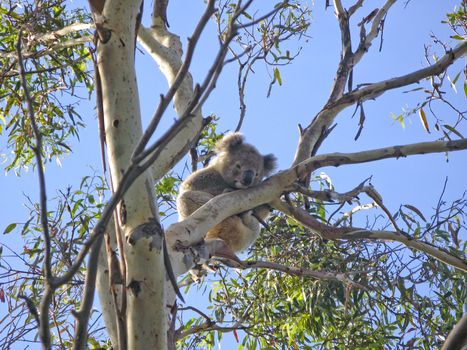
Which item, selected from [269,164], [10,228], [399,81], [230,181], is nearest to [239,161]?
[230,181]

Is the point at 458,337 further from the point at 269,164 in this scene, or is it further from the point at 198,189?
the point at 269,164

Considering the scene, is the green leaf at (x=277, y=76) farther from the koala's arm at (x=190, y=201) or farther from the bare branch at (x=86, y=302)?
the bare branch at (x=86, y=302)

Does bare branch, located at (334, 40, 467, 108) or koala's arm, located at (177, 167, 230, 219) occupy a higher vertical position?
koala's arm, located at (177, 167, 230, 219)

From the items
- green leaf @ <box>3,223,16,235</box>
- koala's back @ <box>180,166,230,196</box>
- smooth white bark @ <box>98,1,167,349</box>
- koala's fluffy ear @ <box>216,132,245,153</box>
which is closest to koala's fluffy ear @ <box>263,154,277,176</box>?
koala's fluffy ear @ <box>216,132,245,153</box>

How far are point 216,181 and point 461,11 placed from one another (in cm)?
201

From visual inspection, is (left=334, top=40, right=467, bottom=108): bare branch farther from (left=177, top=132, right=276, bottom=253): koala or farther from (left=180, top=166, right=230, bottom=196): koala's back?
(left=180, top=166, right=230, bottom=196): koala's back

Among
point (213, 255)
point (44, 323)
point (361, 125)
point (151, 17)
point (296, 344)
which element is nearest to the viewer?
point (44, 323)

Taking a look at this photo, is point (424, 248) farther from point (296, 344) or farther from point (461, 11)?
point (461, 11)

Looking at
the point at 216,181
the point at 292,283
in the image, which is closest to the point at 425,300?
the point at 292,283

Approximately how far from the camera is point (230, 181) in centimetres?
502

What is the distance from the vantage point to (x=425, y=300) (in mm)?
4348

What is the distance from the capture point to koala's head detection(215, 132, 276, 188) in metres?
5.01

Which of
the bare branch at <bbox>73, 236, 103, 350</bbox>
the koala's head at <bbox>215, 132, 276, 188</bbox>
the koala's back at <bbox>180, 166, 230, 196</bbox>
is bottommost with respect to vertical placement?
the bare branch at <bbox>73, 236, 103, 350</bbox>

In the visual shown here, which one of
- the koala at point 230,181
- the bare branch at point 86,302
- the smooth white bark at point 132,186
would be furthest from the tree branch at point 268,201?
the bare branch at point 86,302
